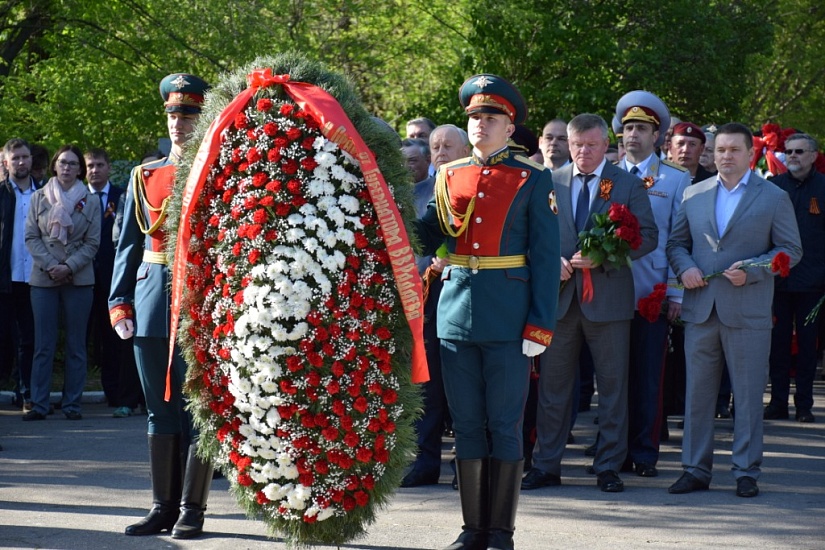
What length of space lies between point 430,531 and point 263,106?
2480mm

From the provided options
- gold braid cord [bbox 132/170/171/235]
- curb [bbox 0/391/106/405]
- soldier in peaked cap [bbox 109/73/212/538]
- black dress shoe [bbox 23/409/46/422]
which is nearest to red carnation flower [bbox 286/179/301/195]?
soldier in peaked cap [bbox 109/73/212/538]

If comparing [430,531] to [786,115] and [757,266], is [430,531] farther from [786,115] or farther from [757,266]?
[786,115]

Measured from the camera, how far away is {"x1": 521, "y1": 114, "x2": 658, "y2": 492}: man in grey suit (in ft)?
25.2

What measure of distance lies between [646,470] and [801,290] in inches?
147

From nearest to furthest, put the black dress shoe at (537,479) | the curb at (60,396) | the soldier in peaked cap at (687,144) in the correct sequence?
the black dress shoe at (537,479)
the soldier in peaked cap at (687,144)
the curb at (60,396)

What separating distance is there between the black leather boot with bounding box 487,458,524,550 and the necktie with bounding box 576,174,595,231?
7.64 ft

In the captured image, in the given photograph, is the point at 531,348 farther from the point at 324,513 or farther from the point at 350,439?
the point at 324,513

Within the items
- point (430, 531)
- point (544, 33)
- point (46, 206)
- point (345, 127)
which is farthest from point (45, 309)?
point (544, 33)

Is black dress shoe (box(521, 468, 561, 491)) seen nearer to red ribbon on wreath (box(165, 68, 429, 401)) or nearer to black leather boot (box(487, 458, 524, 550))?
black leather boot (box(487, 458, 524, 550))

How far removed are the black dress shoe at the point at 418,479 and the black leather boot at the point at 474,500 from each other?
1.84 metres

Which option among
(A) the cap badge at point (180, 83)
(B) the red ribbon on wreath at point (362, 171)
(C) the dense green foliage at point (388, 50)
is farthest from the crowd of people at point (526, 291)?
(C) the dense green foliage at point (388, 50)

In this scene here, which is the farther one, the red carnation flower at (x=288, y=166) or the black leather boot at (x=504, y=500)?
the black leather boot at (x=504, y=500)

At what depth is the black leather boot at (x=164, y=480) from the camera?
6387mm

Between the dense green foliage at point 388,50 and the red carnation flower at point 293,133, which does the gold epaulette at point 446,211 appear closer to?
the red carnation flower at point 293,133
